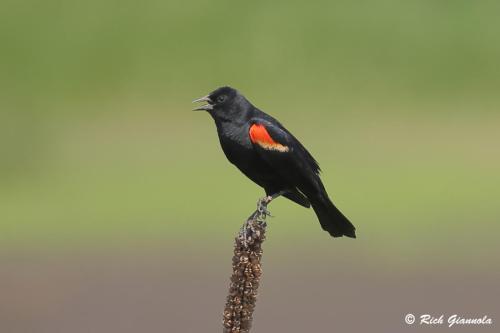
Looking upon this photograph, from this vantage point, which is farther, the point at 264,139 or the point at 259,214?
the point at 264,139

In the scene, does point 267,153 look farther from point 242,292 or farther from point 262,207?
point 242,292

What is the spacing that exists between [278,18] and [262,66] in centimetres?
152

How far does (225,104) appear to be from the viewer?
4.79 metres

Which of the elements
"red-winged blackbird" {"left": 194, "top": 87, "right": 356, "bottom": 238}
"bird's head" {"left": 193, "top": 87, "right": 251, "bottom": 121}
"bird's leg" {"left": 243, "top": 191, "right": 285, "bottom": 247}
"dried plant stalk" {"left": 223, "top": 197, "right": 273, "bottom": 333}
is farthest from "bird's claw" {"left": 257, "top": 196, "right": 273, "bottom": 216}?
"dried plant stalk" {"left": 223, "top": 197, "right": 273, "bottom": 333}

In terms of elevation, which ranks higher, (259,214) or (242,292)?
(259,214)

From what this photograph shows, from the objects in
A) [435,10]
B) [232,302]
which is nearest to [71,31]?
[435,10]

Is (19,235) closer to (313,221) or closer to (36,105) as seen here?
(313,221)

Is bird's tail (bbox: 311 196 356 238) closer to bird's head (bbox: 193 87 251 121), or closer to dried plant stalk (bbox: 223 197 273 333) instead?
bird's head (bbox: 193 87 251 121)

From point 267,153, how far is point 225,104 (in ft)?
0.95

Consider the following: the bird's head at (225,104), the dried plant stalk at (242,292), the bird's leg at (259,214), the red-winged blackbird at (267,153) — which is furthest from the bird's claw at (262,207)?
the dried plant stalk at (242,292)

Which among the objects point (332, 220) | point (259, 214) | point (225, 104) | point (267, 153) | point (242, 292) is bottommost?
point (242, 292)

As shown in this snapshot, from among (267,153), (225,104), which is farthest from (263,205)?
(225,104)

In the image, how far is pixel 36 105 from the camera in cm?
1919

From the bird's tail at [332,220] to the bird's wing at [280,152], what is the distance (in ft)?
0.25
